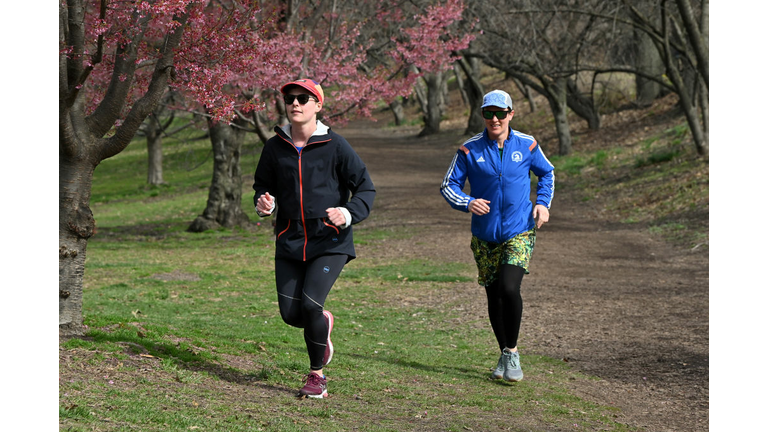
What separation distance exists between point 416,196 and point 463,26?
4.92 m

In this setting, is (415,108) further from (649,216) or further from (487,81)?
(649,216)

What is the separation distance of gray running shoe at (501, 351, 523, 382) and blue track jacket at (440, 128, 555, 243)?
3.05 feet

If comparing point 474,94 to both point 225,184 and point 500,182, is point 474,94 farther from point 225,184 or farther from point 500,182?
point 500,182

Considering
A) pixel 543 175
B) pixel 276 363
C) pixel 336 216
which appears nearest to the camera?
pixel 336 216

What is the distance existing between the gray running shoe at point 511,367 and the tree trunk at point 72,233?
3.28 meters

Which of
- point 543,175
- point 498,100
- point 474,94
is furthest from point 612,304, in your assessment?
point 474,94

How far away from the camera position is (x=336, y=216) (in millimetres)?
5223

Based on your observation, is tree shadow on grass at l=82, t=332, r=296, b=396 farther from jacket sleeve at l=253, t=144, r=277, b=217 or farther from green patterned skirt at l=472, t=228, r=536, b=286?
green patterned skirt at l=472, t=228, r=536, b=286

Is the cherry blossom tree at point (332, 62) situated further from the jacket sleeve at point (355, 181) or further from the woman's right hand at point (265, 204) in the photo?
the woman's right hand at point (265, 204)

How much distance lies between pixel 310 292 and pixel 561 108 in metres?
24.9

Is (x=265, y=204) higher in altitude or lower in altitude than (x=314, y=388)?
higher

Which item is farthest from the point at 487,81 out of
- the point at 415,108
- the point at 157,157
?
the point at 157,157

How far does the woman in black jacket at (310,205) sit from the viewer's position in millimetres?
5344

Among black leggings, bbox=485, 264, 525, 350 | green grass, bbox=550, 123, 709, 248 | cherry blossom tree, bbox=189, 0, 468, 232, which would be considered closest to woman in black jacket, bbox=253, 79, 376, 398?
black leggings, bbox=485, 264, 525, 350
